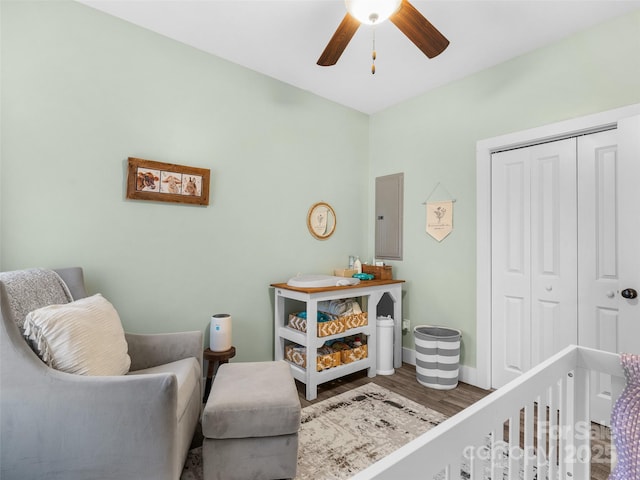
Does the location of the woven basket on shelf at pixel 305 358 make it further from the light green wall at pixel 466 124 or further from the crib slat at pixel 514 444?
the crib slat at pixel 514 444

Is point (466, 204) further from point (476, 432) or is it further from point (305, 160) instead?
point (476, 432)

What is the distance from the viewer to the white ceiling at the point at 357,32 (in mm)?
1931

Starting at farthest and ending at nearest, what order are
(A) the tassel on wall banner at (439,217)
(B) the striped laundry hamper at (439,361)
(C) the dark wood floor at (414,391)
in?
(A) the tassel on wall banner at (439,217)
(B) the striped laundry hamper at (439,361)
(C) the dark wood floor at (414,391)

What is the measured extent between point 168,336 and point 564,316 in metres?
2.59

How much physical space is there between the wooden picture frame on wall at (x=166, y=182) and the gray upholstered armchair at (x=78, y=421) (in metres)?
1.04

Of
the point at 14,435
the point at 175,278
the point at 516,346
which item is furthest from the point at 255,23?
the point at 516,346

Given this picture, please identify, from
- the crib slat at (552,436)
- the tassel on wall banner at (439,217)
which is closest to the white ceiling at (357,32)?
the tassel on wall banner at (439,217)

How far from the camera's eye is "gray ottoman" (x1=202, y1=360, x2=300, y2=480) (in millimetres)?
1427

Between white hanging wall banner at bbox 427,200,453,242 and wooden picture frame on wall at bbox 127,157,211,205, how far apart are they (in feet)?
6.34

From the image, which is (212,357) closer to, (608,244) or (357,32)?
(357,32)

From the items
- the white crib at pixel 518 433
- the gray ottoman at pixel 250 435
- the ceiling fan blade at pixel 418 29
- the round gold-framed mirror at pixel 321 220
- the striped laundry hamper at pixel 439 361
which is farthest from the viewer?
the round gold-framed mirror at pixel 321 220

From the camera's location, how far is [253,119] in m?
2.67

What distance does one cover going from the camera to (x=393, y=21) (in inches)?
63.8

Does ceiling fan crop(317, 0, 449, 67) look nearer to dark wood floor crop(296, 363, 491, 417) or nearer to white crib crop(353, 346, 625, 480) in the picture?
white crib crop(353, 346, 625, 480)
